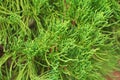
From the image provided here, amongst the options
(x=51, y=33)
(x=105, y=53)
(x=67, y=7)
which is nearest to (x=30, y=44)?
(x=51, y=33)

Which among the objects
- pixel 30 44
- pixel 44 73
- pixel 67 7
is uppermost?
pixel 67 7

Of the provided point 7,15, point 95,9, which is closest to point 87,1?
point 95,9

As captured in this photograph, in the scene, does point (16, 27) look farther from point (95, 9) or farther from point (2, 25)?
point (95, 9)

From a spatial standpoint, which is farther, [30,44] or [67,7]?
[67,7]

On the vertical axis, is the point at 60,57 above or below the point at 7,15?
below

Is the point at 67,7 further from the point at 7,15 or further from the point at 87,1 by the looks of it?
the point at 7,15

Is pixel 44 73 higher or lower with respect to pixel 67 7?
lower
